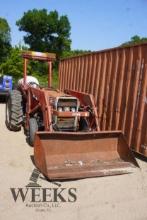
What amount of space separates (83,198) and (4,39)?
4646cm

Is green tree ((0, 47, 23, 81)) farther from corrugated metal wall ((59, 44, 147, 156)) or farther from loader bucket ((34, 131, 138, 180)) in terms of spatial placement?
loader bucket ((34, 131, 138, 180))

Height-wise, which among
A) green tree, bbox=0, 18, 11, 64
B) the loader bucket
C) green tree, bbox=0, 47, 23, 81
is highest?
green tree, bbox=0, 18, 11, 64

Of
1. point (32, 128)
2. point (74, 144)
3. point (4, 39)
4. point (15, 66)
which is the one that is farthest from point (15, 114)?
point (4, 39)

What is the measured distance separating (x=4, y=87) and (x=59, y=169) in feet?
34.2

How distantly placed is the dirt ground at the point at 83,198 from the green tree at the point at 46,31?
4473 cm

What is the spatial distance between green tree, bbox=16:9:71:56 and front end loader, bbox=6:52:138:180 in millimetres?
42985

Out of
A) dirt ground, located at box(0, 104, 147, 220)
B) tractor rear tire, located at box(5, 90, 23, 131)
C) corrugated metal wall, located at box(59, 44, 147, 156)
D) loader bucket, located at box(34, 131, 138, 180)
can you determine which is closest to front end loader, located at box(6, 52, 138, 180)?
loader bucket, located at box(34, 131, 138, 180)

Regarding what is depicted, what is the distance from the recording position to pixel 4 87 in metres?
15.8

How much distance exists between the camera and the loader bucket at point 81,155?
19.9 feet

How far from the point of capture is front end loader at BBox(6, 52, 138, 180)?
20.2 ft

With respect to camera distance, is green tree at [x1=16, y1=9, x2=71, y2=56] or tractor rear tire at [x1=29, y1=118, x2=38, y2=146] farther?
green tree at [x1=16, y1=9, x2=71, y2=56]

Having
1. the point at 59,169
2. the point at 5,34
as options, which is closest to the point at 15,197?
the point at 59,169

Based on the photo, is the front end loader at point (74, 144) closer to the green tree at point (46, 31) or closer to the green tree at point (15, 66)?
the green tree at point (15, 66)

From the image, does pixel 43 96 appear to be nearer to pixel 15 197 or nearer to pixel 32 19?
pixel 15 197
